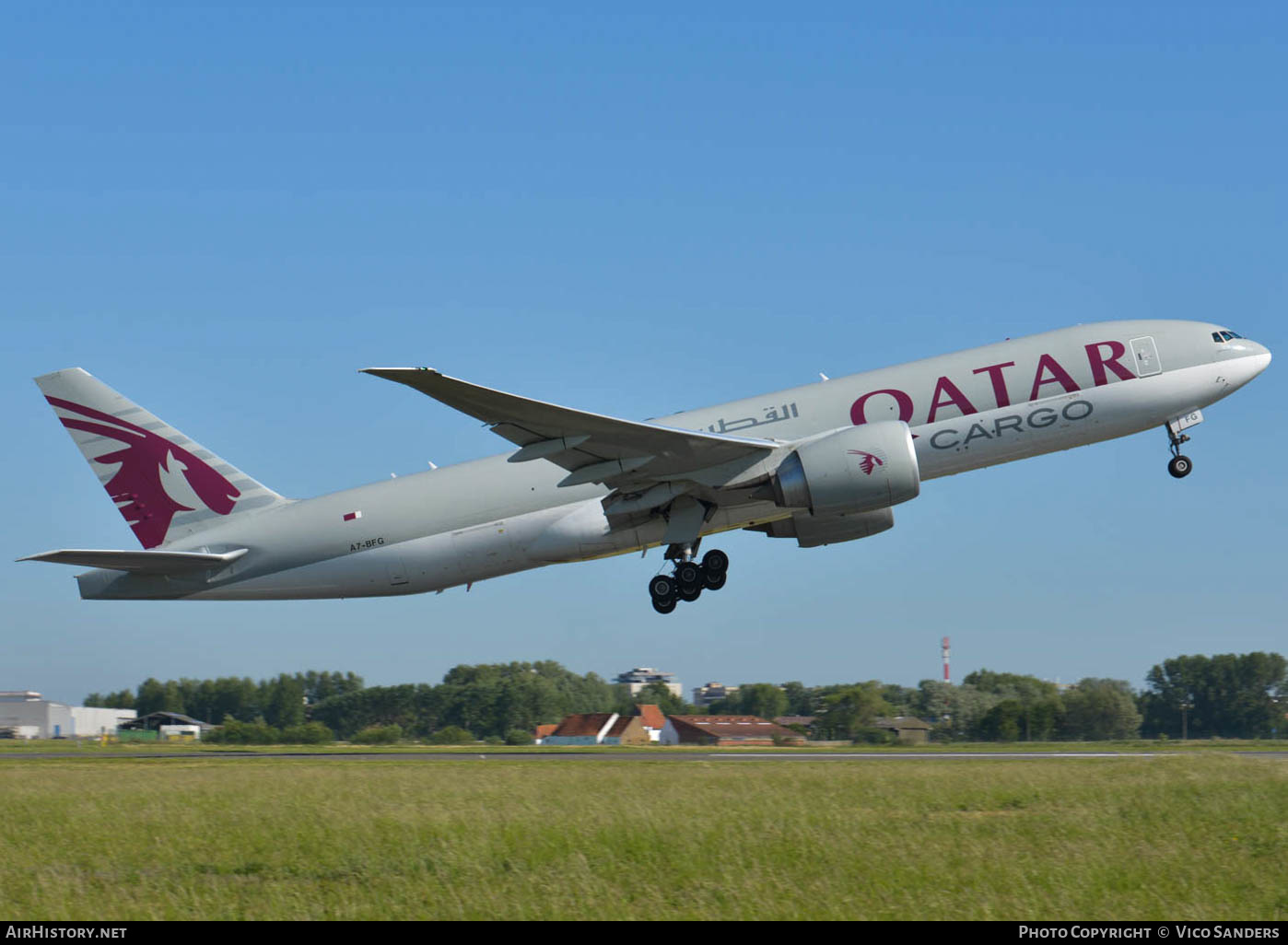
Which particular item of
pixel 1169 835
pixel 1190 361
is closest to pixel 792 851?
pixel 1169 835

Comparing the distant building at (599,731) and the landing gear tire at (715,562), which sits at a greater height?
the landing gear tire at (715,562)

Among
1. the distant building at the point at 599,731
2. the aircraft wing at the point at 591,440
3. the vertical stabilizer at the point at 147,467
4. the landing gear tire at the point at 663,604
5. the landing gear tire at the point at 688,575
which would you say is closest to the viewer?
the aircraft wing at the point at 591,440

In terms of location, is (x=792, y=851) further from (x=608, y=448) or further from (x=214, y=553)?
(x=214, y=553)

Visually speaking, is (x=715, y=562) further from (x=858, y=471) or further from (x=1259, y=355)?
(x=1259, y=355)

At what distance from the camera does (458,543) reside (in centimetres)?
2995

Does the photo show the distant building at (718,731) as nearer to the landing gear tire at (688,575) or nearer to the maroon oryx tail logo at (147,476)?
the landing gear tire at (688,575)

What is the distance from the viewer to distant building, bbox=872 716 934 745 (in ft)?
170

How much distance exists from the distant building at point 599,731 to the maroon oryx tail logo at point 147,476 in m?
22.4

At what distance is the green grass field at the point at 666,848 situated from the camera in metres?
12.6

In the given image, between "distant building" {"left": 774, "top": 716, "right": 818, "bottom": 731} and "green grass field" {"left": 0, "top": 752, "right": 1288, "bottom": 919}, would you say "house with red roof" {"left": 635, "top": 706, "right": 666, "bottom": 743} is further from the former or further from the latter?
"green grass field" {"left": 0, "top": 752, "right": 1288, "bottom": 919}

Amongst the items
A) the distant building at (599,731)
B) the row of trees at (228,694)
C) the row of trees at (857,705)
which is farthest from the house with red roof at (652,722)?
the row of trees at (228,694)

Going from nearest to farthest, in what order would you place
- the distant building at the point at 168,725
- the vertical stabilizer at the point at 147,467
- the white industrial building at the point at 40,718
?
the vertical stabilizer at the point at 147,467, the distant building at the point at 168,725, the white industrial building at the point at 40,718

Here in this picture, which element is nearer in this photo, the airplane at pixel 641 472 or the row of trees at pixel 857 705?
the airplane at pixel 641 472

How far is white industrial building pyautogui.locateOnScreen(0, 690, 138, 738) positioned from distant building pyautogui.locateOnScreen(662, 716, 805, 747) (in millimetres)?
41577
